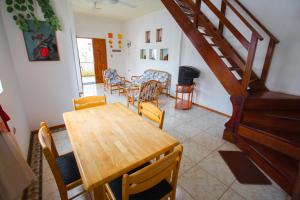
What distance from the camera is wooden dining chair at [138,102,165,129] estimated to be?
148 centimetres

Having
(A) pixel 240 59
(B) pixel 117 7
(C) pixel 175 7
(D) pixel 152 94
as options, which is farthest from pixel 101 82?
(A) pixel 240 59

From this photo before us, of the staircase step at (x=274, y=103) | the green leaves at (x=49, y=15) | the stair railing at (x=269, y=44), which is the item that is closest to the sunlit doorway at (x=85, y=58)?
the green leaves at (x=49, y=15)

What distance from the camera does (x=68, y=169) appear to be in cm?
124

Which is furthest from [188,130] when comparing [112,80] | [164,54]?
[112,80]

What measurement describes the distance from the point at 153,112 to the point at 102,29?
5.95m

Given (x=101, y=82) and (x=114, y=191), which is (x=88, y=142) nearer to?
(x=114, y=191)

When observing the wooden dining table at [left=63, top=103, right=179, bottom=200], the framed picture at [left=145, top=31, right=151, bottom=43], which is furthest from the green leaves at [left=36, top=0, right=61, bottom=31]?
the framed picture at [left=145, top=31, right=151, bottom=43]

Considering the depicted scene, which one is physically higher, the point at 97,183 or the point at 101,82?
the point at 97,183

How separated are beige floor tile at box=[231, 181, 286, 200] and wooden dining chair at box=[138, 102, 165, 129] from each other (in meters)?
1.13

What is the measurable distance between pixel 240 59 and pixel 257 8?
89 cm

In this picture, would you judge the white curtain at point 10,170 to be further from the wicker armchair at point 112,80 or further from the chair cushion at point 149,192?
the wicker armchair at point 112,80

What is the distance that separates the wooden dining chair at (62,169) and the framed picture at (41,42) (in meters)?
1.62

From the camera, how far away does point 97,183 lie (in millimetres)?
771

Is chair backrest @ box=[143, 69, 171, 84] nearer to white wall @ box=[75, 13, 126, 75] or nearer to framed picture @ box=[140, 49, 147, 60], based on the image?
framed picture @ box=[140, 49, 147, 60]
